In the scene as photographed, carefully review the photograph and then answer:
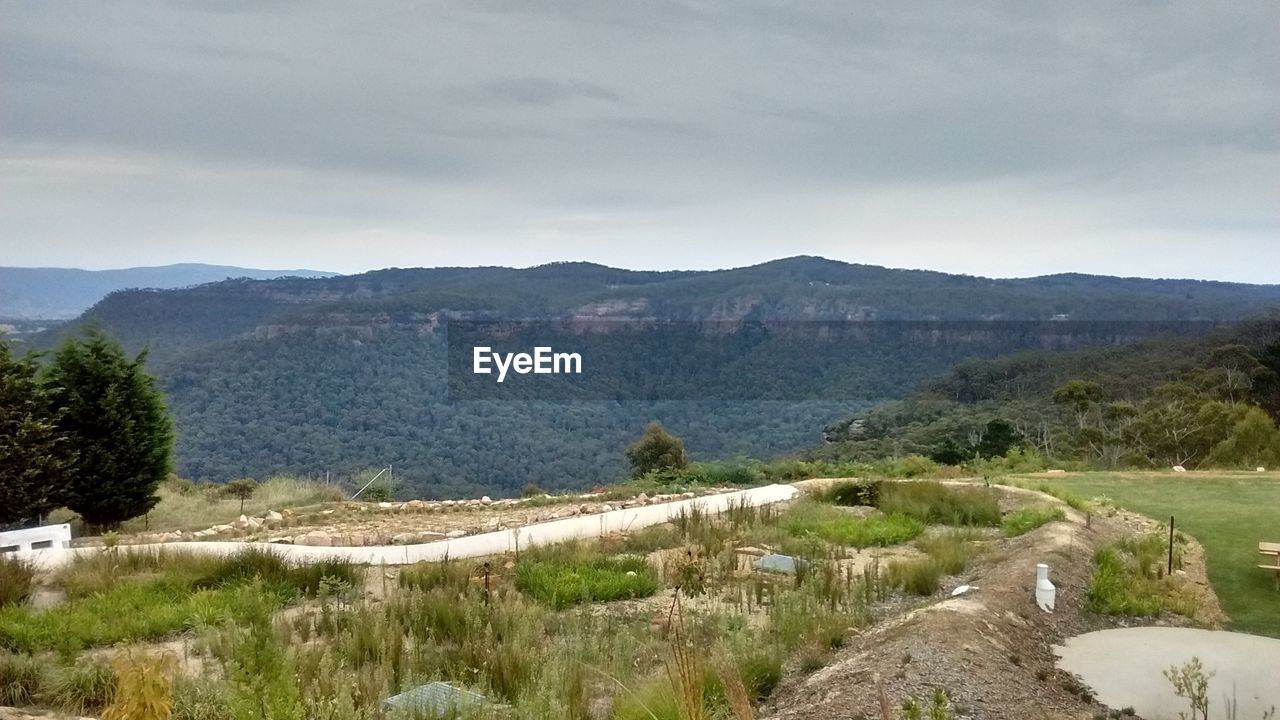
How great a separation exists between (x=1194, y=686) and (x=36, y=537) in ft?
36.0

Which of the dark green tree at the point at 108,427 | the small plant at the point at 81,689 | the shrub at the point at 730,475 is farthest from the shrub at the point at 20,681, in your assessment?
the shrub at the point at 730,475

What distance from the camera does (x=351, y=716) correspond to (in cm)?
388

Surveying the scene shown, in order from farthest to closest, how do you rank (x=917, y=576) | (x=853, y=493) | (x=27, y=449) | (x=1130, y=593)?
(x=853, y=493), (x=27, y=449), (x=917, y=576), (x=1130, y=593)

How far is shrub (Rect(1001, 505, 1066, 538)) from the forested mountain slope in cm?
1837

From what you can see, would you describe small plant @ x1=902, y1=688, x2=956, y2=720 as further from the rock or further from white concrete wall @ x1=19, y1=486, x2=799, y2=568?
the rock

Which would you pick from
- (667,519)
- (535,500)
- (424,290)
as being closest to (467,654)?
(667,519)

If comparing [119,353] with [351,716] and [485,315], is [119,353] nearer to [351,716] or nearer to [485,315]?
[351,716]

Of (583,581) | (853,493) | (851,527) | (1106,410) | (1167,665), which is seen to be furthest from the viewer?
(1106,410)

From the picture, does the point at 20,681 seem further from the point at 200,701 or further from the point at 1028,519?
the point at 1028,519

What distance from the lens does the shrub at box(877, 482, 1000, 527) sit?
10570 millimetres

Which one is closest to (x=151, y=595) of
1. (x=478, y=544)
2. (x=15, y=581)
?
(x=15, y=581)

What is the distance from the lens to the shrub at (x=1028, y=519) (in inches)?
372

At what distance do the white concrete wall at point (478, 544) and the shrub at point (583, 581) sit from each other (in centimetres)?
109

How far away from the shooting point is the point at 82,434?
1247 centimetres
